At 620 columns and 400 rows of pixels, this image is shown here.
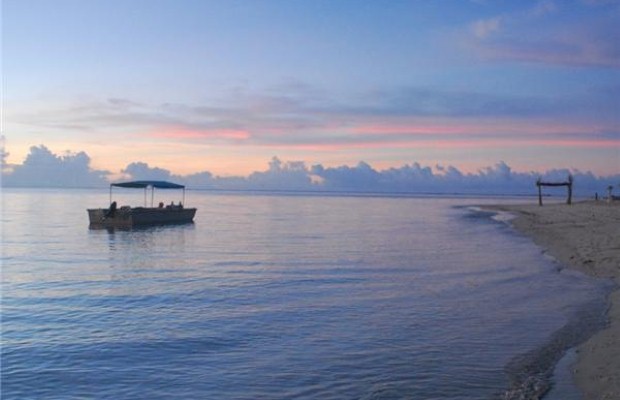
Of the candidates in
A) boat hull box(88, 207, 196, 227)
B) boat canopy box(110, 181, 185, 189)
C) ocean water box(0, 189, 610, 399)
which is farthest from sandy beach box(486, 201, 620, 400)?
boat canopy box(110, 181, 185, 189)

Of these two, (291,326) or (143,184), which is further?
(143,184)

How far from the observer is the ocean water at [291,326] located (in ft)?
29.6

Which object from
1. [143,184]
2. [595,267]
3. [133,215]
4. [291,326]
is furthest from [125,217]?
[291,326]

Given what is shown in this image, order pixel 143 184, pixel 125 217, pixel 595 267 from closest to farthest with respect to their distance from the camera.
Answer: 1. pixel 595 267
2. pixel 125 217
3. pixel 143 184

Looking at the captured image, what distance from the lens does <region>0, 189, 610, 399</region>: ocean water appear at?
902 centimetres

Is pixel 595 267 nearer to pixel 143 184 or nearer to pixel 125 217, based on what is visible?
pixel 125 217

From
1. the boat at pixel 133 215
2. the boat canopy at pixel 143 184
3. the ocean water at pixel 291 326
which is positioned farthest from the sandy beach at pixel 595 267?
the boat canopy at pixel 143 184

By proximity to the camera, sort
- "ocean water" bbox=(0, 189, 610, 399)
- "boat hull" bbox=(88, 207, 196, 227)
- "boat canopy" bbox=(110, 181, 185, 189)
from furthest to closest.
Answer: "boat canopy" bbox=(110, 181, 185, 189) < "boat hull" bbox=(88, 207, 196, 227) < "ocean water" bbox=(0, 189, 610, 399)

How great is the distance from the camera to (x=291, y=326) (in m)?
12.7

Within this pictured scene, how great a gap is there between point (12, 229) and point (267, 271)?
96.6ft

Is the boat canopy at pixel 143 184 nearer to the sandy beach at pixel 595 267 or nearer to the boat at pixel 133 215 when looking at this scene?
the boat at pixel 133 215

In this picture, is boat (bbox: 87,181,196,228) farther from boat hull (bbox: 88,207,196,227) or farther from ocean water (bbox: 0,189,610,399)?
ocean water (bbox: 0,189,610,399)

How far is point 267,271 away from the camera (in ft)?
71.6

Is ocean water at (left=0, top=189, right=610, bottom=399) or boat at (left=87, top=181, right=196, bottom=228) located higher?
boat at (left=87, top=181, right=196, bottom=228)
